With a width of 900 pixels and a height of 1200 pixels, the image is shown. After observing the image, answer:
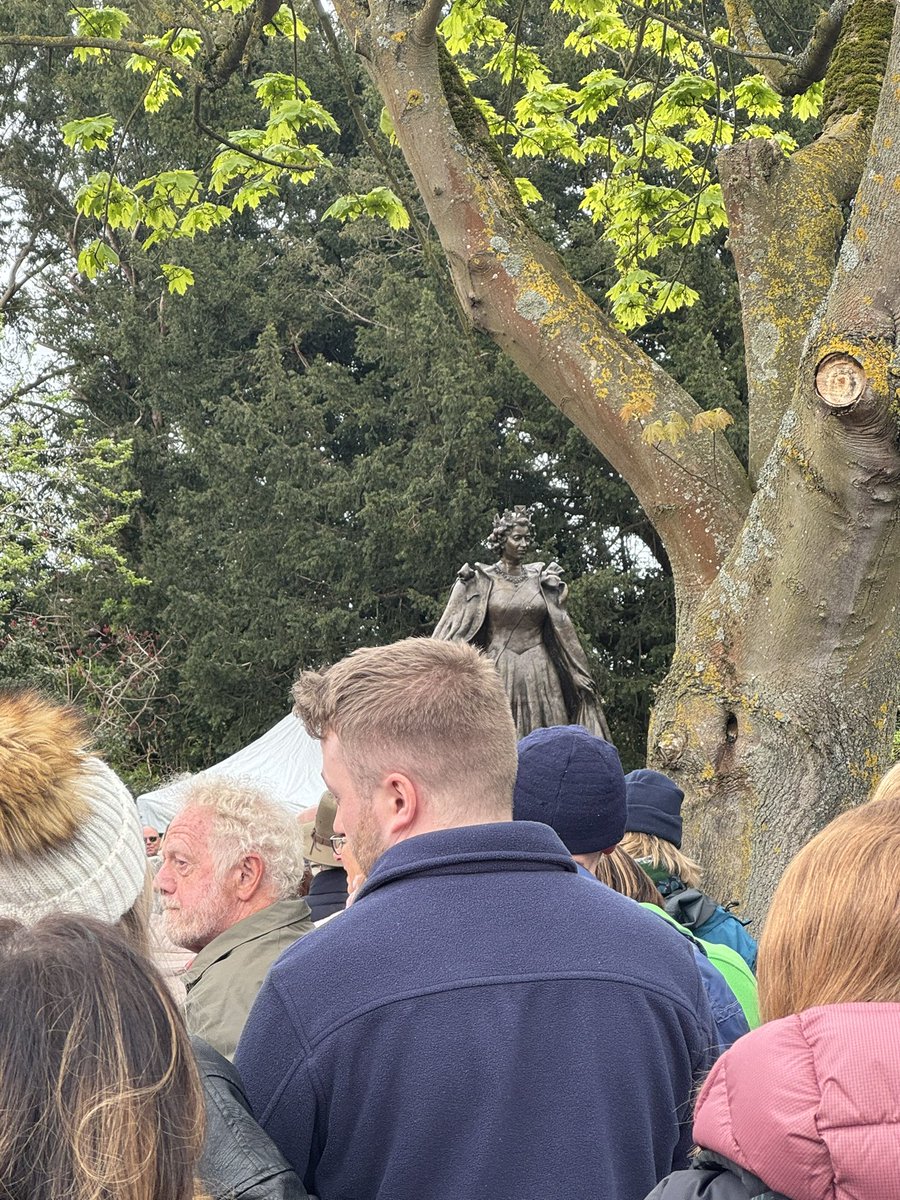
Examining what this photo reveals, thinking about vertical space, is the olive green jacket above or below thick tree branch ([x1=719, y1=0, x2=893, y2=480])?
below

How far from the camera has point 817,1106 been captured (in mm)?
1241

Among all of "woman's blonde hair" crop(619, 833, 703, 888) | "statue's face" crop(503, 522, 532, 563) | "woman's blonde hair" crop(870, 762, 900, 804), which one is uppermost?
"statue's face" crop(503, 522, 532, 563)

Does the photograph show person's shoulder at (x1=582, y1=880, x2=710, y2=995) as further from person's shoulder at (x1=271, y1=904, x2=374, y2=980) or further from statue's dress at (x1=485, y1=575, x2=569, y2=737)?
statue's dress at (x1=485, y1=575, x2=569, y2=737)

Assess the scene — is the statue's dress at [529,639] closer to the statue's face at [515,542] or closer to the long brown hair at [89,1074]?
the statue's face at [515,542]

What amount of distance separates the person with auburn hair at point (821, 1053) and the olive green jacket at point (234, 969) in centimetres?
117

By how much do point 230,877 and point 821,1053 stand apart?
1672 mm

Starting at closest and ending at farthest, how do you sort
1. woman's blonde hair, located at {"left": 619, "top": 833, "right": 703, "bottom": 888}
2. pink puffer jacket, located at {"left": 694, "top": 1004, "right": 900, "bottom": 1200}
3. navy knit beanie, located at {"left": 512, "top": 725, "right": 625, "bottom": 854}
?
pink puffer jacket, located at {"left": 694, "top": 1004, "right": 900, "bottom": 1200} < navy knit beanie, located at {"left": 512, "top": 725, "right": 625, "bottom": 854} < woman's blonde hair, located at {"left": 619, "top": 833, "right": 703, "bottom": 888}

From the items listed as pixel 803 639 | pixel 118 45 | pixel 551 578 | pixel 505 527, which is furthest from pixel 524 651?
pixel 118 45

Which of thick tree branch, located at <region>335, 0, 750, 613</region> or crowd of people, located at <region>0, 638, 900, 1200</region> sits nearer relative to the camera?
crowd of people, located at <region>0, 638, 900, 1200</region>

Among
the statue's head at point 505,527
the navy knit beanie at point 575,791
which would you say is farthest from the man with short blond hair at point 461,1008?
the statue's head at point 505,527

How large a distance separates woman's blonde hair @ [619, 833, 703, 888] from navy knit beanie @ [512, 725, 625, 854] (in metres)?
0.70

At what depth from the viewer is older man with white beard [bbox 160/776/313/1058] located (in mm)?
2633

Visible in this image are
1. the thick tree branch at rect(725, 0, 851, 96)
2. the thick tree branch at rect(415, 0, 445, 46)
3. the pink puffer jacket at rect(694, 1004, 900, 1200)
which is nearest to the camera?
the pink puffer jacket at rect(694, 1004, 900, 1200)

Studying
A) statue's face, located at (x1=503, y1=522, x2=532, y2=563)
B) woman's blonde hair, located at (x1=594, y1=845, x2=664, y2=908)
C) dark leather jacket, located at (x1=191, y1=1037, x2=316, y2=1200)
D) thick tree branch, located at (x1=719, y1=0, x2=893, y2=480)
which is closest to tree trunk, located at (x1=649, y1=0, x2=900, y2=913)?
thick tree branch, located at (x1=719, y1=0, x2=893, y2=480)
